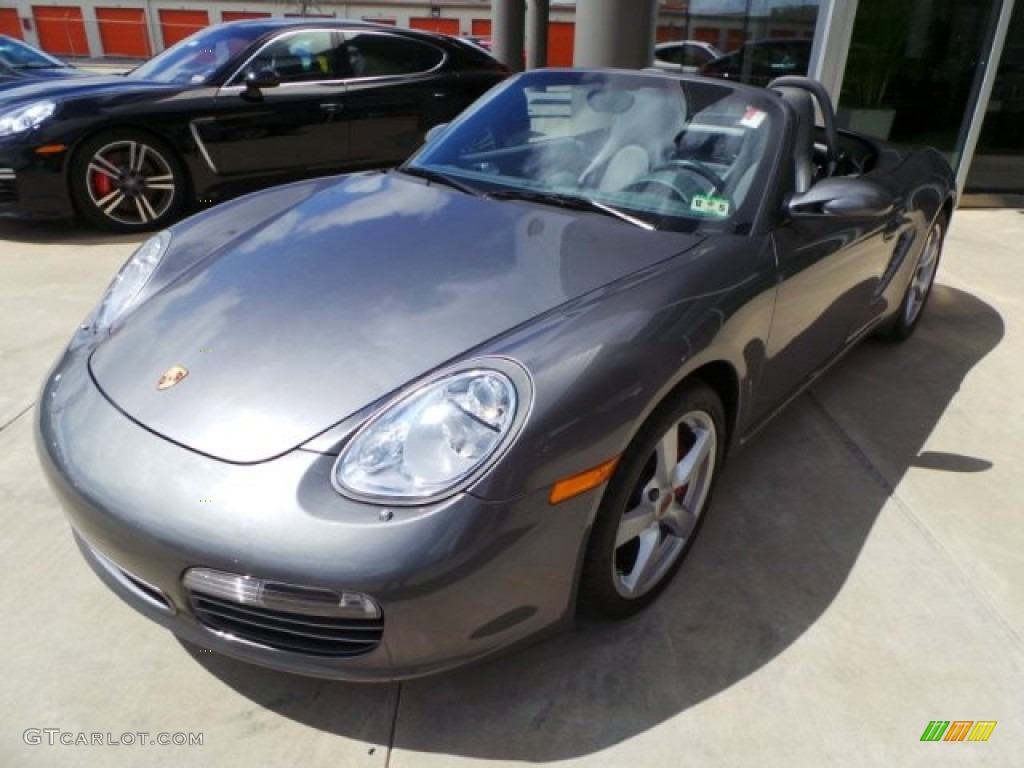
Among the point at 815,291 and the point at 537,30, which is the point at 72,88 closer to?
the point at 815,291

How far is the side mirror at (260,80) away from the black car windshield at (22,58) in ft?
12.7

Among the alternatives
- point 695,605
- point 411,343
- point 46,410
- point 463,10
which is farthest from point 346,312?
point 463,10

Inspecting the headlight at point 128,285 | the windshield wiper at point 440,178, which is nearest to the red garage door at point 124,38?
the windshield wiper at point 440,178

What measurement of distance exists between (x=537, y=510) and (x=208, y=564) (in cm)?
63

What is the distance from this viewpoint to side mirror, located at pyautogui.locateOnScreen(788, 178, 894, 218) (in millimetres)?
2287

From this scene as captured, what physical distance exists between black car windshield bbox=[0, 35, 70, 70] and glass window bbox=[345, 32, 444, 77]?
158 inches

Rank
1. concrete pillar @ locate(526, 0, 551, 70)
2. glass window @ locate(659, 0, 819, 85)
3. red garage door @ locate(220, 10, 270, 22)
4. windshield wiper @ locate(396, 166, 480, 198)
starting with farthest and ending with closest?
red garage door @ locate(220, 10, 270, 22) → concrete pillar @ locate(526, 0, 551, 70) → glass window @ locate(659, 0, 819, 85) → windshield wiper @ locate(396, 166, 480, 198)

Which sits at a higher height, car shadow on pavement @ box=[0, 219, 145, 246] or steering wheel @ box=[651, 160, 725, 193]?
steering wheel @ box=[651, 160, 725, 193]

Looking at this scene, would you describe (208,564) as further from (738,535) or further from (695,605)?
(738,535)

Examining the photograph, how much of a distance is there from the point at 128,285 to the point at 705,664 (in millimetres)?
1873

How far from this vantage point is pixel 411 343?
5.57ft

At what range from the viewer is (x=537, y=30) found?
10.1 metres

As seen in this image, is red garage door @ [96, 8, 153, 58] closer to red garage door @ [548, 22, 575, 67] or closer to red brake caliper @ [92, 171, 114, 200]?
red garage door @ [548, 22, 575, 67]

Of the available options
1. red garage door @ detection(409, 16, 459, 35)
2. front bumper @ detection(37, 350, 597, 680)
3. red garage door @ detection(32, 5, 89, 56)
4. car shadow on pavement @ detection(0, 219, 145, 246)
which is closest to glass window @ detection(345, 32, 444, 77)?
car shadow on pavement @ detection(0, 219, 145, 246)
